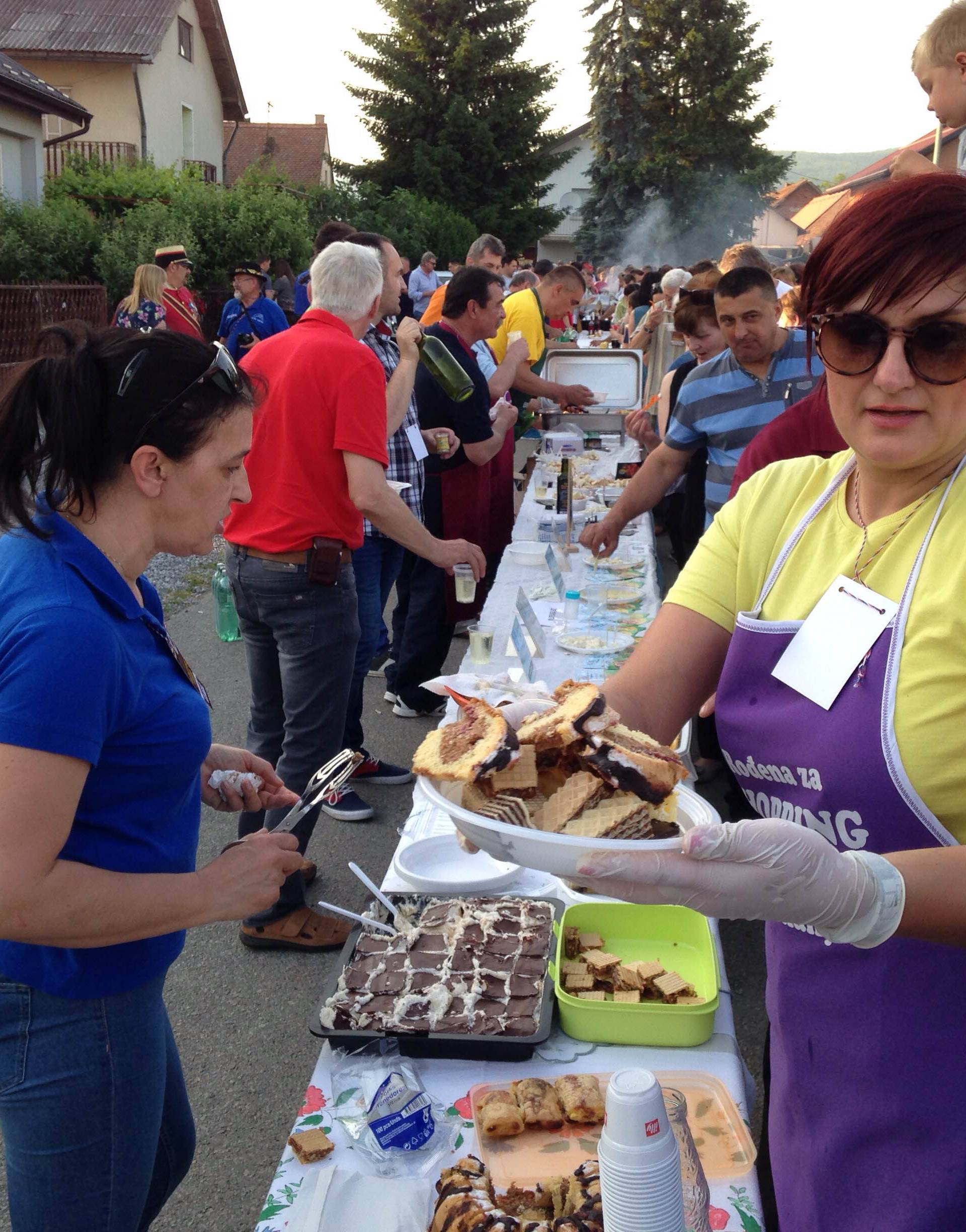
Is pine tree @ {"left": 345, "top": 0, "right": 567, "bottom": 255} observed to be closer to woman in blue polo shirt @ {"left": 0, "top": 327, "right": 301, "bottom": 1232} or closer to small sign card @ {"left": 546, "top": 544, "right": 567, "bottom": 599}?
small sign card @ {"left": 546, "top": 544, "right": 567, "bottom": 599}

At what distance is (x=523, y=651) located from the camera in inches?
127

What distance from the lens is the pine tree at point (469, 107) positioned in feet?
113

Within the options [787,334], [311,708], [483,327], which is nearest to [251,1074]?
[311,708]

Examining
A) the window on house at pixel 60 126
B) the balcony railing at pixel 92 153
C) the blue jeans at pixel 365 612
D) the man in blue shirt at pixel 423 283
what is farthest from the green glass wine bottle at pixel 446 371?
the window on house at pixel 60 126

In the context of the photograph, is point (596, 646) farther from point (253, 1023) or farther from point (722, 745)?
point (722, 745)

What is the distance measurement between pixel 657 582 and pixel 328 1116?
336 centimetres

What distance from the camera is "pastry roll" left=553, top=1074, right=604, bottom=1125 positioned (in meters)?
1.55

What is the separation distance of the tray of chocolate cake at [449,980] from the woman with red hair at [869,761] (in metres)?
0.51

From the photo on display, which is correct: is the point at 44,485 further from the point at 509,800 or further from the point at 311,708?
the point at 311,708

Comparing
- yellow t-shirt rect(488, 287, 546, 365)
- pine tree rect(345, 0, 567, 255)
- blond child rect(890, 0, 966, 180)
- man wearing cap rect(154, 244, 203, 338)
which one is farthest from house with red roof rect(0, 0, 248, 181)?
blond child rect(890, 0, 966, 180)

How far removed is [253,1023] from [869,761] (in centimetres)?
267

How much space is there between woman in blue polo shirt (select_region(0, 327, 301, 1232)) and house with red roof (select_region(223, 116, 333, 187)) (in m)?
45.0

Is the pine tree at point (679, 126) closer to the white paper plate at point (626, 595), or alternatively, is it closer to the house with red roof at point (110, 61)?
the house with red roof at point (110, 61)

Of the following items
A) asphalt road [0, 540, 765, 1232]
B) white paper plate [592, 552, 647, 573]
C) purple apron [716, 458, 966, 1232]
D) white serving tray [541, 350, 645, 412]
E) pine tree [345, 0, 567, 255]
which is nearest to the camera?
purple apron [716, 458, 966, 1232]
